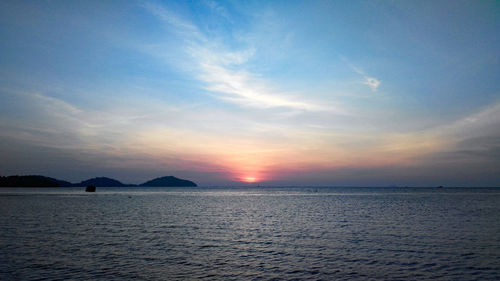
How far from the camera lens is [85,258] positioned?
25.5 metres

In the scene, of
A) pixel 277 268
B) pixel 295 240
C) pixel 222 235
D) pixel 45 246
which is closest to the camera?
pixel 277 268

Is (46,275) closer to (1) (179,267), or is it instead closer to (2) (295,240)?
(1) (179,267)

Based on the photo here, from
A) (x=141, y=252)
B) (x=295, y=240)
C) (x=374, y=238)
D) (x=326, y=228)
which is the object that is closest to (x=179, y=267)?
(x=141, y=252)

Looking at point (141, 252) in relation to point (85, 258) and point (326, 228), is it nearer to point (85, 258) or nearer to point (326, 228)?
point (85, 258)

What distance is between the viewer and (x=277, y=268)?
897 inches

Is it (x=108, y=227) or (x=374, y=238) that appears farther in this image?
(x=108, y=227)

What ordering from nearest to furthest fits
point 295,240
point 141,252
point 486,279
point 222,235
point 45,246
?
point 486,279 < point 141,252 < point 45,246 < point 295,240 < point 222,235

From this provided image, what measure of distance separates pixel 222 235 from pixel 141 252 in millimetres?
11868

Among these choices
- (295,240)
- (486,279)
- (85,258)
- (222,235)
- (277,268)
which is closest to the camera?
(486,279)

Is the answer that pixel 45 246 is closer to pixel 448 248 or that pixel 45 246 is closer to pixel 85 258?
pixel 85 258

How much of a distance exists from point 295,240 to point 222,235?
8926 millimetres

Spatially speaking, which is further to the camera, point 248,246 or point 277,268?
point 248,246

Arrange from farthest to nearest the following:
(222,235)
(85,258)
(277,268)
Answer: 1. (222,235)
2. (85,258)
3. (277,268)

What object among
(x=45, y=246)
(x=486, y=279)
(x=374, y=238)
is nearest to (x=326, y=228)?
(x=374, y=238)
